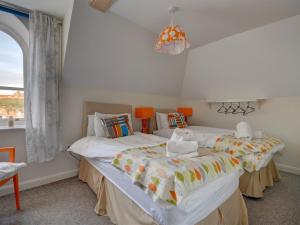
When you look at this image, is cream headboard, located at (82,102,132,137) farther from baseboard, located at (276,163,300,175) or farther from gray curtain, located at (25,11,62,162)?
baseboard, located at (276,163,300,175)

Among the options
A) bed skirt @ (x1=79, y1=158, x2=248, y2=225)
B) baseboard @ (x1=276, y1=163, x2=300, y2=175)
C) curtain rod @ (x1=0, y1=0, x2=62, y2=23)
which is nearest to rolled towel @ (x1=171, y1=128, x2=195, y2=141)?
bed skirt @ (x1=79, y1=158, x2=248, y2=225)

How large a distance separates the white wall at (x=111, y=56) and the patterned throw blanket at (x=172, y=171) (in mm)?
1694

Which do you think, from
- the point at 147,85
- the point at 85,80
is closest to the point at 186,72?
the point at 147,85

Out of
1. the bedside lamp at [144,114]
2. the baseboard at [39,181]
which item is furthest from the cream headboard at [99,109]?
the baseboard at [39,181]

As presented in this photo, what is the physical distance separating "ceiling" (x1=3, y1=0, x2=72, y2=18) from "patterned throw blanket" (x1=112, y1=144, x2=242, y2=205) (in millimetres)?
2040

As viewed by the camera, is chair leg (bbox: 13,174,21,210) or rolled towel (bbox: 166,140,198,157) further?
chair leg (bbox: 13,174,21,210)

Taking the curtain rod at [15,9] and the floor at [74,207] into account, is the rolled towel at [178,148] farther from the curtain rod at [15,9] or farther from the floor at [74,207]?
the curtain rod at [15,9]

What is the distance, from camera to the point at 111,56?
8.69 feet

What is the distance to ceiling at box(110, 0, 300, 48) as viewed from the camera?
1997 millimetres

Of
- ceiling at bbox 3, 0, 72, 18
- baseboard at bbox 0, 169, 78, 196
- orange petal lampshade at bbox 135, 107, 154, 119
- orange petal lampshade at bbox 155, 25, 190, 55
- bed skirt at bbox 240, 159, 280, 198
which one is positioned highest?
ceiling at bbox 3, 0, 72, 18

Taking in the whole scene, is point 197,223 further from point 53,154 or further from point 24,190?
point 24,190

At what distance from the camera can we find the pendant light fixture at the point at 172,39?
194 centimetres

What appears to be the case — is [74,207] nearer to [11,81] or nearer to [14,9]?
[11,81]

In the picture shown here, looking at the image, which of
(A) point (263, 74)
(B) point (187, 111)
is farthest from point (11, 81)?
(A) point (263, 74)
